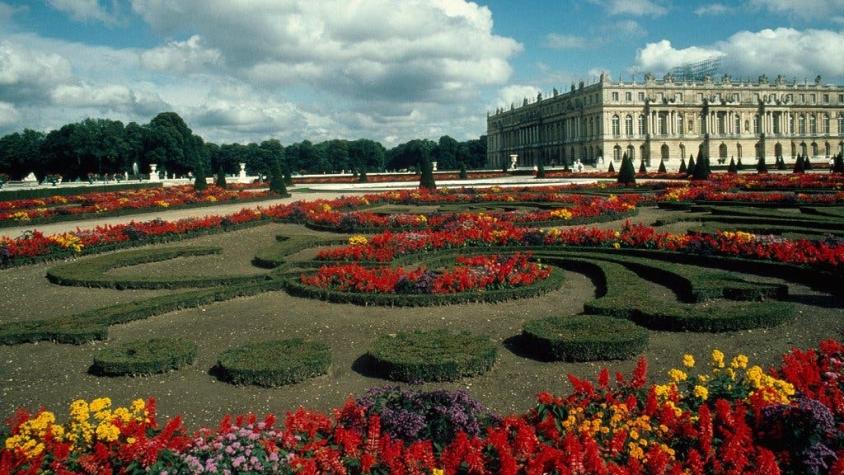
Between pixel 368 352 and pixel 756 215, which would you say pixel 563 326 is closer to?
pixel 368 352

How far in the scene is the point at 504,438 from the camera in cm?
474

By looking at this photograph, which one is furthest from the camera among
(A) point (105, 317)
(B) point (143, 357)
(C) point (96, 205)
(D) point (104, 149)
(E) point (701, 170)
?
(D) point (104, 149)

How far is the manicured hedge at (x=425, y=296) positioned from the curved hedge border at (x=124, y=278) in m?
1.90

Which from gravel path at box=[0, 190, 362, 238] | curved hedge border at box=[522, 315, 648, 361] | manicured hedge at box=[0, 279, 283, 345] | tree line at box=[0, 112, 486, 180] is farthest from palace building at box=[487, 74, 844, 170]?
curved hedge border at box=[522, 315, 648, 361]

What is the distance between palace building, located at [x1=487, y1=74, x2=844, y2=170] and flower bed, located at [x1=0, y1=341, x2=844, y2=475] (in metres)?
83.5

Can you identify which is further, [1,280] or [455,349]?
[1,280]

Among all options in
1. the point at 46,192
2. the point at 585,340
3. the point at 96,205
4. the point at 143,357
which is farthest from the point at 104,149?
the point at 585,340

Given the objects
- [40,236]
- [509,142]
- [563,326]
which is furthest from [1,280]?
[509,142]

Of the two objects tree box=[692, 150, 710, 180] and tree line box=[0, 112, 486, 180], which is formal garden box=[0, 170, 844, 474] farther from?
tree line box=[0, 112, 486, 180]

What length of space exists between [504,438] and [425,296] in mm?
6111

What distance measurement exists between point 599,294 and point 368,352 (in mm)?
5098

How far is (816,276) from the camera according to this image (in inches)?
448

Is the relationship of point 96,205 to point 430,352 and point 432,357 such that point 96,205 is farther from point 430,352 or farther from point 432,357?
Result: point 432,357

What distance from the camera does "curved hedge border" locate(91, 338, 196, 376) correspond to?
783 cm
